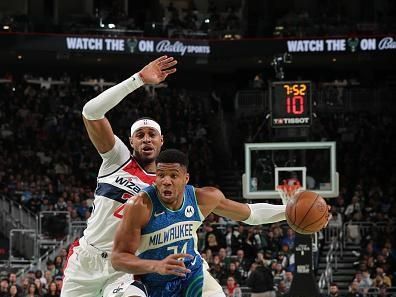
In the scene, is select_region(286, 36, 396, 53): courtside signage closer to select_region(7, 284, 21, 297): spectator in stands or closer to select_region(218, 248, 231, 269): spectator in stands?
select_region(218, 248, 231, 269): spectator in stands

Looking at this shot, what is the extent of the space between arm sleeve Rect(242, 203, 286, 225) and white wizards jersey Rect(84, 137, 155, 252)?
2.83 feet

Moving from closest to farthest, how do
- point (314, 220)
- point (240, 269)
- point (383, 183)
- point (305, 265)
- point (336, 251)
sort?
point (314, 220), point (305, 265), point (240, 269), point (336, 251), point (383, 183)

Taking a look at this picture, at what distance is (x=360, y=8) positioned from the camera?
105 ft

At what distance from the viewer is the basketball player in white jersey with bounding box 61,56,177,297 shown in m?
7.47

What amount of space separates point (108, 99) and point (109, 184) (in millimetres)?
768

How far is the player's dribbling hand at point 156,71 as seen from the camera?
739 cm

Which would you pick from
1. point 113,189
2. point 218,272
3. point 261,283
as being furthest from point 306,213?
point 218,272

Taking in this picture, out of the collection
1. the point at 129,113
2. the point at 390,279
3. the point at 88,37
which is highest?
the point at 88,37

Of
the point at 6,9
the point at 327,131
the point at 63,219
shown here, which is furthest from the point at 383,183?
the point at 6,9

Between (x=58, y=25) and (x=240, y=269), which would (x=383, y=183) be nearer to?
(x=240, y=269)

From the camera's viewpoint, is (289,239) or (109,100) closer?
(109,100)

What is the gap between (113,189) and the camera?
24.8ft

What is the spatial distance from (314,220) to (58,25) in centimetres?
2137

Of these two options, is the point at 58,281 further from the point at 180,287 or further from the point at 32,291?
the point at 180,287
